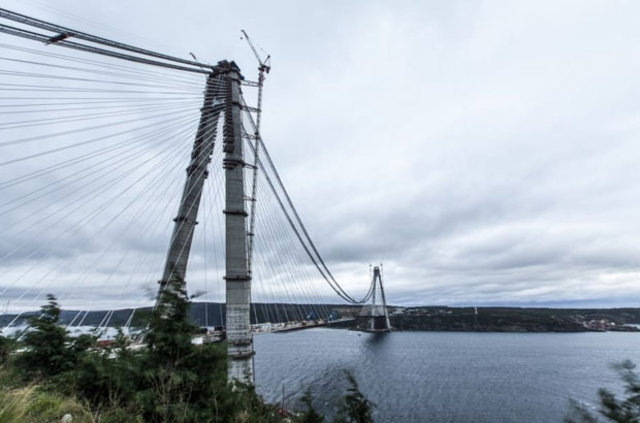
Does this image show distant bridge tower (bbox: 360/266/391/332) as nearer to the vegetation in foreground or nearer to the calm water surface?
the calm water surface

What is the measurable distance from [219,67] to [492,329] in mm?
200008

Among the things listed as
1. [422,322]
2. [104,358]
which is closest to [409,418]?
[104,358]

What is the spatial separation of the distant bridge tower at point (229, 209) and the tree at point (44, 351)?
4476mm

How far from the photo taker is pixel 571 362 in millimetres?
73562

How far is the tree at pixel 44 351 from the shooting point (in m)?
10.5

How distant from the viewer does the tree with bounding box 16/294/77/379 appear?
412 inches

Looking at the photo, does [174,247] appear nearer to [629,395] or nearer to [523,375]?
[629,395]

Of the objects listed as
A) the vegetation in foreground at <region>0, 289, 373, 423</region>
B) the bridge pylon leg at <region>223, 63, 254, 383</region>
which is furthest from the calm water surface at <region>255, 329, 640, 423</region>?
the vegetation in foreground at <region>0, 289, 373, 423</region>

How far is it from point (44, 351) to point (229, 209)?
1205cm

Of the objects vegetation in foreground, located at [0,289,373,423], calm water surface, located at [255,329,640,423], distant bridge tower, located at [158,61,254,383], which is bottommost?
calm water surface, located at [255,329,640,423]

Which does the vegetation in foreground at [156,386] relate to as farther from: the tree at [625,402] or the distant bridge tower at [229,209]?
the tree at [625,402]

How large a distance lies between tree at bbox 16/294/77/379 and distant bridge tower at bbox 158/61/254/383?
4476 millimetres

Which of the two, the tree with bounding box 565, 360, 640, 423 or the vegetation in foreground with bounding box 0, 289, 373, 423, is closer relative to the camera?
the tree with bounding box 565, 360, 640, 423

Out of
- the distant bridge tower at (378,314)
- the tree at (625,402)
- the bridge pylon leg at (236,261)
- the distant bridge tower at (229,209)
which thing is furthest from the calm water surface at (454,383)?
the distant bridge tower at (378,314)
